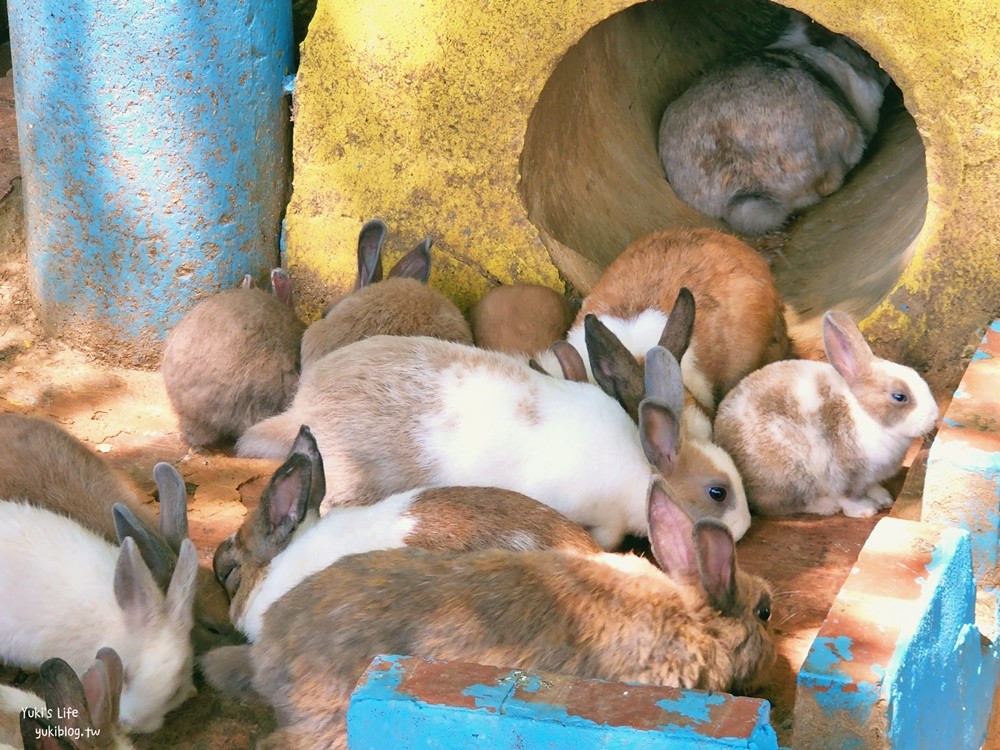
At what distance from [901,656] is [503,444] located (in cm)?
148

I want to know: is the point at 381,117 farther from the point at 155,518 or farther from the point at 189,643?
the point at 189,643

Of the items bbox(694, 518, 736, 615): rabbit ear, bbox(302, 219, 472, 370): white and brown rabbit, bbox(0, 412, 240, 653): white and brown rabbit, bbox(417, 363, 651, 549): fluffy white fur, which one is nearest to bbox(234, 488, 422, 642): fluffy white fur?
bbox(0, 412, 240, 653): white and brown rabbit

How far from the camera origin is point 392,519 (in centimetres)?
334

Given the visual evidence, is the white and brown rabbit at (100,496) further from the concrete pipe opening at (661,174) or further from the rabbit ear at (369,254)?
the concrete pipe opening at (661,174)

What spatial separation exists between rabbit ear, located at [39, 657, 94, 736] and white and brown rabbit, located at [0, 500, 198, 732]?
40 cm

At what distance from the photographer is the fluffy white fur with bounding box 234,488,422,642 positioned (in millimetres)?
3244

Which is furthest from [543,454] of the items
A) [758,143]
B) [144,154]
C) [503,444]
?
[758,143]

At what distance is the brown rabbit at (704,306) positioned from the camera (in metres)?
4.50

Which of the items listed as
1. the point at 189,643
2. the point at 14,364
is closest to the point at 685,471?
the point at 189,643

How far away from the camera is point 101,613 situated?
3.20 meters

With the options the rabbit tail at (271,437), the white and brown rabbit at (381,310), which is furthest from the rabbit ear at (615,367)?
the rabbit tail at (271,437)

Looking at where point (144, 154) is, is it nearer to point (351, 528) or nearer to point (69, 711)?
point (351, 528)

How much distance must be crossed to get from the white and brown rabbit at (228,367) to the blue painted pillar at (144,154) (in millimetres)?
359

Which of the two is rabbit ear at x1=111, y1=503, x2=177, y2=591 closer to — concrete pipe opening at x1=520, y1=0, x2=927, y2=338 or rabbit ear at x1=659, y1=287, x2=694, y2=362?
rabbit ear at x1=659, y1=287, x2=694, y2=362
